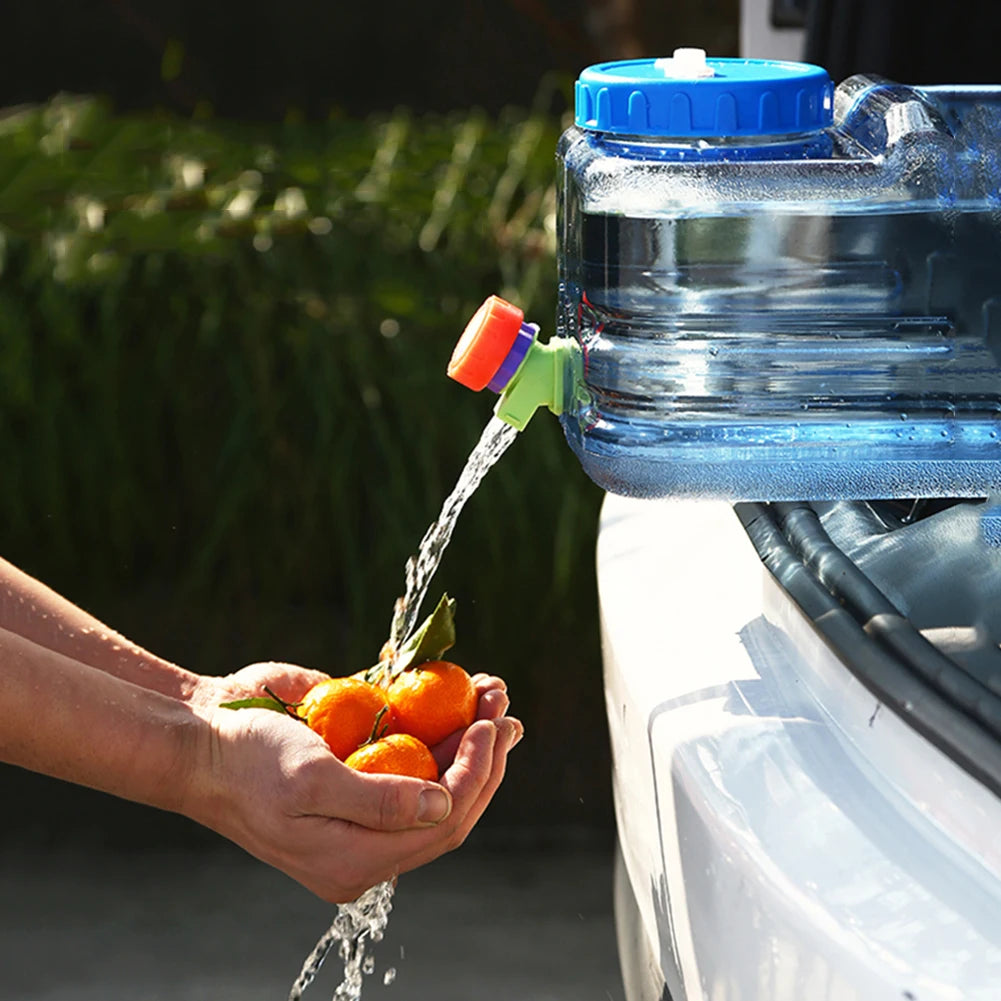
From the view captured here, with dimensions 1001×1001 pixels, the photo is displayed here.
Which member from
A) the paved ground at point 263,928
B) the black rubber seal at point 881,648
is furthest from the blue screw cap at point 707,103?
the paved ground at point 263,928

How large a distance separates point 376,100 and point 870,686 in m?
5.26

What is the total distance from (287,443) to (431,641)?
169 cm

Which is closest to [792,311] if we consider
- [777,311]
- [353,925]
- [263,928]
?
[777,311]

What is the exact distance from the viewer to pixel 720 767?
107cm

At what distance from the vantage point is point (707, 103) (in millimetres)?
1146

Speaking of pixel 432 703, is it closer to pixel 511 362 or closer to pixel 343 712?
pixel 343 712

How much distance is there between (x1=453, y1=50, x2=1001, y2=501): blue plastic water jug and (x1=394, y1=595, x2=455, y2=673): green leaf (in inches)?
15.4

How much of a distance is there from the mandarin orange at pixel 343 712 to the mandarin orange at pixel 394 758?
22 millimetres

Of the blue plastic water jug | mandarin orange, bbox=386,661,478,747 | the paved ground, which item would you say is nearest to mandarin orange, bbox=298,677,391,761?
mandarin orange, bbox=386,661,478,747

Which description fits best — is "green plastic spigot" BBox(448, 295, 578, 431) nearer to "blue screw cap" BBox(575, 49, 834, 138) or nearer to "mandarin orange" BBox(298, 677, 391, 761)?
"blue screw cap" BBox(575, 49, 834, 138)

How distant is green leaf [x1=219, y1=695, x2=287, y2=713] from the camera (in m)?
1.61

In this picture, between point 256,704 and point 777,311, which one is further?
point 256,704

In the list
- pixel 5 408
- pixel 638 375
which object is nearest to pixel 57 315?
pixel 5 408

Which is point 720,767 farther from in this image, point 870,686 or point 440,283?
point 440,283
